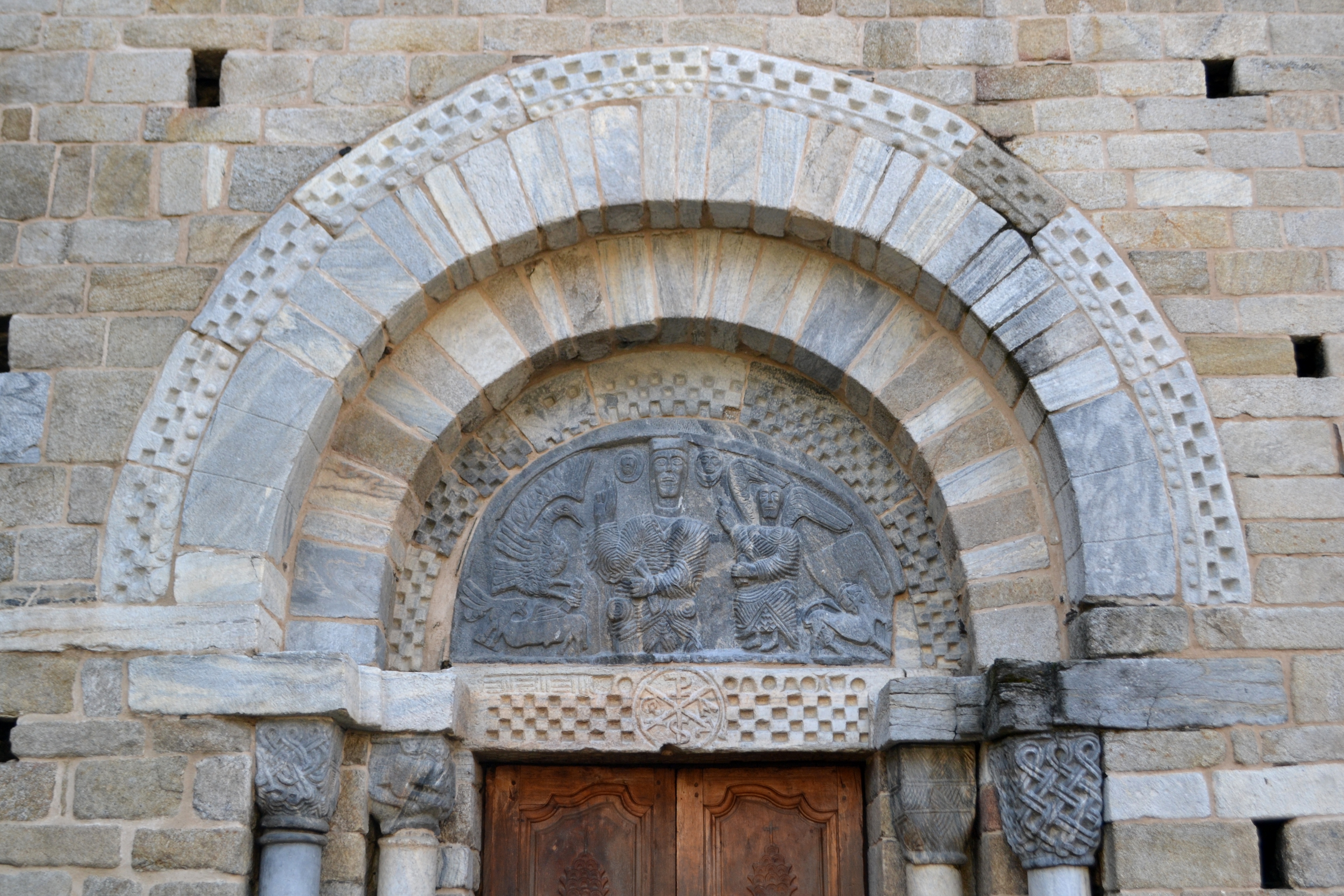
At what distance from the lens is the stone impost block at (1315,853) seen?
3908 millimetres

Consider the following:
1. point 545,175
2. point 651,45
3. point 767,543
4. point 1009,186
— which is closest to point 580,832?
point 767,543

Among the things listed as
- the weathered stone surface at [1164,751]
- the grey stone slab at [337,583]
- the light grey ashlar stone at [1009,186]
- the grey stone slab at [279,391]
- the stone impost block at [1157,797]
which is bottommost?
the stone impost block at [1157,797]

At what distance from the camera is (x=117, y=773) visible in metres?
3.95

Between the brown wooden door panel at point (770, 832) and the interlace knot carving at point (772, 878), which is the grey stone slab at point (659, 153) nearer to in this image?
the brown wooden door panel at point (770, 832)

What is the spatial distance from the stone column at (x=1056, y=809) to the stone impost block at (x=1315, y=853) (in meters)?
0.59

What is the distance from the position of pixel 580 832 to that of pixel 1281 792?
8.06 feet

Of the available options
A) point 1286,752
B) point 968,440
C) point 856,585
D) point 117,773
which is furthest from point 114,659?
point 1286,752

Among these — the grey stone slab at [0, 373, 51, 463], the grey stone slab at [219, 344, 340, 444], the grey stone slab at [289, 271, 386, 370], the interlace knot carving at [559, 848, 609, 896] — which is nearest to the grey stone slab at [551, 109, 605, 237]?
the grey stone slab at [289, 271, 386, 370]

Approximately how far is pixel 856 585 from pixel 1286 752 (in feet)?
5.15

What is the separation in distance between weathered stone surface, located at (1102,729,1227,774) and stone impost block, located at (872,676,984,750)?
0.49 meters

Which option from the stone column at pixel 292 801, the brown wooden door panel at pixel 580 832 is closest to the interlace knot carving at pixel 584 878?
the brown wooden door panel at pixel 580 832

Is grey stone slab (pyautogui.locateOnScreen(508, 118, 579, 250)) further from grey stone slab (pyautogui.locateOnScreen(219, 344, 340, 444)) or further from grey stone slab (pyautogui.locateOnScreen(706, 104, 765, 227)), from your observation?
grey stone slab (pyautogui.locateOnScreen(219, 344, 340, 444))

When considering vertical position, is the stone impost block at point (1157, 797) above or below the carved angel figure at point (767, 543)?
below

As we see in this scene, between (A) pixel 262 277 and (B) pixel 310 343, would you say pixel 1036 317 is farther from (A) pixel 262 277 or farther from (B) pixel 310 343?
(A) pixel 262 277
